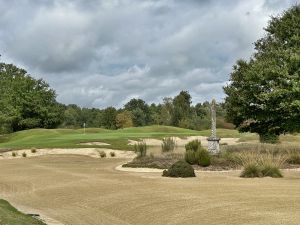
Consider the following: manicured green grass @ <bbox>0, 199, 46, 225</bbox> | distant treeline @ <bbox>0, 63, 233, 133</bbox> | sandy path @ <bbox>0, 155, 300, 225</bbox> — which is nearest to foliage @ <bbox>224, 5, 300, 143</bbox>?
sandy path @ <bbox>0, 155, 300, 225</bbox>

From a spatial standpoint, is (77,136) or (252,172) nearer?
(252,172)

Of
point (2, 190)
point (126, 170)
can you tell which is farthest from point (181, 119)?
point (2, 190)

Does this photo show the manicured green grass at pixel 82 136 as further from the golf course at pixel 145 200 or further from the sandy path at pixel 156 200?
the sandy path at pixel 156 200

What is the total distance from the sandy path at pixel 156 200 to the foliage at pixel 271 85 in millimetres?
7378

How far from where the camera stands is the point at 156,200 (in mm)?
13773

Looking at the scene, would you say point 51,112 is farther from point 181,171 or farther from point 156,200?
point 156,200

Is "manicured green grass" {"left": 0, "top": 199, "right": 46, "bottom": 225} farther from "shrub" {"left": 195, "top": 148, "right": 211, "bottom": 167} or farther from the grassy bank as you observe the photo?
the grassy bank

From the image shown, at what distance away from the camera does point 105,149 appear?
41.3 metres

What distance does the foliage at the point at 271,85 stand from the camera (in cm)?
2719

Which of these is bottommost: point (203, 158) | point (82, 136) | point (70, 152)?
point (203, 158)

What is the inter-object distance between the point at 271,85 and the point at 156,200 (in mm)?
16409

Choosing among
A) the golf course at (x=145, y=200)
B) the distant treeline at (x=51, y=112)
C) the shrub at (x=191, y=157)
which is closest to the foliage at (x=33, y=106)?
the distant treeline at (x=51, y=112)

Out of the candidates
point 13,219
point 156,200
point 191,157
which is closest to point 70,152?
point 191,157

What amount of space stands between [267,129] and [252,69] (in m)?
5.40
